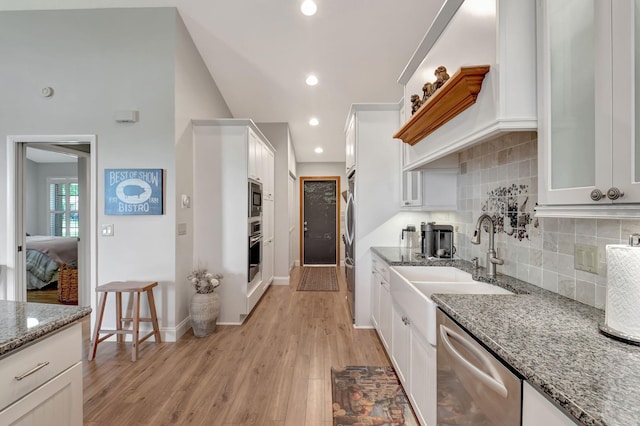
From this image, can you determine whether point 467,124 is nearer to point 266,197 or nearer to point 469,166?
point 469,166

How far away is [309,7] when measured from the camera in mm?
2947

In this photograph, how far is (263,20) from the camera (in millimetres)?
3148

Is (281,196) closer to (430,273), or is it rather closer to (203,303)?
(203,303)

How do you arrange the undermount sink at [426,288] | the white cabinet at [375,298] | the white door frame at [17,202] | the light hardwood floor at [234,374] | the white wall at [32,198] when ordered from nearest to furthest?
1. the undermount sink at [426,288]
2. the light hardwood floor at [234,374]
3. the white cabinet at [375,298]
4. the white door frame at [17,202]
5. the white wall at [32,198]

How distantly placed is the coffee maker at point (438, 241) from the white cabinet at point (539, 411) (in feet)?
5.73

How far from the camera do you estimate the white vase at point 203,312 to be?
9.71 feet

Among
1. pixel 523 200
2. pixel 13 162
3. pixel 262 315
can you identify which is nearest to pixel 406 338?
pixel 523 200

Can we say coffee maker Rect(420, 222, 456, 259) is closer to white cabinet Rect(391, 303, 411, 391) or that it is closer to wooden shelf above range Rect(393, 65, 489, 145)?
white cabinet Rect(391, 303, 411, 391)

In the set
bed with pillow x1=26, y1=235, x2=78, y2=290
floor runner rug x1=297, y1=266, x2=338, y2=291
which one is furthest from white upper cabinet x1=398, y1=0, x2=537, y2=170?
bed with pillow x1=26, y1=235, x2=78, y2=290

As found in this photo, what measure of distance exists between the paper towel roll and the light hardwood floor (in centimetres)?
155

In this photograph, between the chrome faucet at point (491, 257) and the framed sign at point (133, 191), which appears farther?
the framed sign at point (133, 191)

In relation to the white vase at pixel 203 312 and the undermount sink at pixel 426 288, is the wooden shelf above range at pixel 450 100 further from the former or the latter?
the white vase at pixel 203 312

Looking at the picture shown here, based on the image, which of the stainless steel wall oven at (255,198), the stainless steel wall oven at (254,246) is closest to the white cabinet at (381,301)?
the stainless steel wall oven at (254,246)

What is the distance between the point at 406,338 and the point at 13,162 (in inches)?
155
